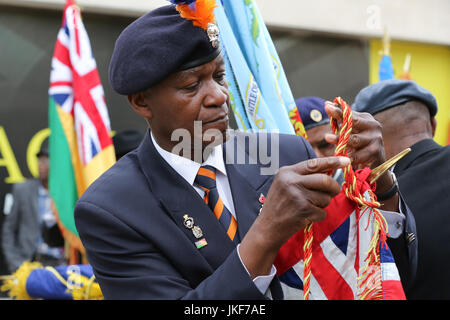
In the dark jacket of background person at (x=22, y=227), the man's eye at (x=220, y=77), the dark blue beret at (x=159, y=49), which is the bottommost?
the dark jacket of background person at (x=22, y=227)

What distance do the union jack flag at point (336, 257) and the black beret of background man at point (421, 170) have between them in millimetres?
455

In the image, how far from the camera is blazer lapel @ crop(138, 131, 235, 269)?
62.0 inches

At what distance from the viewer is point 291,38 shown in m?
8.22

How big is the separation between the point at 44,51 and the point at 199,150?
5829mm

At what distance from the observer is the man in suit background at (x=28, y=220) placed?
18.6ft

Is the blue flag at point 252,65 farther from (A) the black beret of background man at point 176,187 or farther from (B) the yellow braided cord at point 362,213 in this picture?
(B) the yellow braided cord at point 362,213

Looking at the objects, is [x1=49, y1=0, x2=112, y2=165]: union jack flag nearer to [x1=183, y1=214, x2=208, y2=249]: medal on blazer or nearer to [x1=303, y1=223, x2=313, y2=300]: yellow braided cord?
[x1=183, y1=214, x2=208, y2=249]: medal on blazer

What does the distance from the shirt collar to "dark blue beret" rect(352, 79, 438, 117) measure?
1191 mm

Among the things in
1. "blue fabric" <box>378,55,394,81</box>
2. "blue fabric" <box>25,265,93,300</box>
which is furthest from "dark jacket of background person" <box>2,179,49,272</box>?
"blue fabric" <box>378,55,394,81</box>

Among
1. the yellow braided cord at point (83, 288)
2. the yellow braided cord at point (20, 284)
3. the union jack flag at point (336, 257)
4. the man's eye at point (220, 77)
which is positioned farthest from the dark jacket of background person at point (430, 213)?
the yellow braided cord at point (20, 284)

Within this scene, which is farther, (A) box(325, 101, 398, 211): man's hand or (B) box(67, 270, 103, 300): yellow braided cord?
(B) box(67, 270, 103, 300): yellow braided cord
